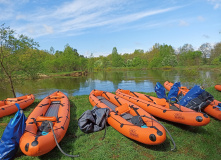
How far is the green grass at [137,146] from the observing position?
3260mm

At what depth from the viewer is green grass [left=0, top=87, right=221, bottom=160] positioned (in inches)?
128

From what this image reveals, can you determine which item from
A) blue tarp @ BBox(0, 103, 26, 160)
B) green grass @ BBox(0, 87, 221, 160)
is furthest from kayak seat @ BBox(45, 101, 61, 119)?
blue tarp @ BBox(0, 103, 26, 160)

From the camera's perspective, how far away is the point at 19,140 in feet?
10.4

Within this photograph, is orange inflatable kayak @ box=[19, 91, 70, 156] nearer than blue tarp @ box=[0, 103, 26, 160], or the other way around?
orange inflatable kayak @ box=[19, 91, 70, 156]

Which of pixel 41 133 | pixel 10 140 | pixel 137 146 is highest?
pixel 10 140

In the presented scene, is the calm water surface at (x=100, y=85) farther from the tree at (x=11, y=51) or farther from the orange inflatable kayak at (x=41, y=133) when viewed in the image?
the orange inflatable kayak at (x=41, y=133)

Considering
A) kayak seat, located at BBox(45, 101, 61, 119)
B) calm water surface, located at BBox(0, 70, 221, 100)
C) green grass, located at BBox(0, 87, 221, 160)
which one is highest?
kayak seat, located at BBox(45, 101, 61, 119)

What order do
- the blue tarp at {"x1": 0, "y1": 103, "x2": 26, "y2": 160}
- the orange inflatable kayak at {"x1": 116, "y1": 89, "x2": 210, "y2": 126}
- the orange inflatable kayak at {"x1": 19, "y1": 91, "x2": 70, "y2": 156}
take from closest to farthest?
the orange inflatable kayak at {"x1": 19, "y1": 91, "x2": 70, "y2": 156}, the blue tarp at {"x1": 0, "y1": 103, "x2": 26, "y2": 160}, the orange inflatable kayak at {"x1": 116, "y1": 89, "x2": 210, "y2": 126}

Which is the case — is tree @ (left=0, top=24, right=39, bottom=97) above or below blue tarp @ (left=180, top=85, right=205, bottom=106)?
above

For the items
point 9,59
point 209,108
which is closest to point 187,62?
point 209,108

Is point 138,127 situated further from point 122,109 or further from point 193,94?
point 193,94

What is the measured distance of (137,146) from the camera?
142 inches

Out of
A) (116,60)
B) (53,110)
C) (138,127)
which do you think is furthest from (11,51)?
(116,60)

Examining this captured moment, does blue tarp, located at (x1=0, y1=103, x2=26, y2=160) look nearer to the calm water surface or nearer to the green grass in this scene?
the green grass
